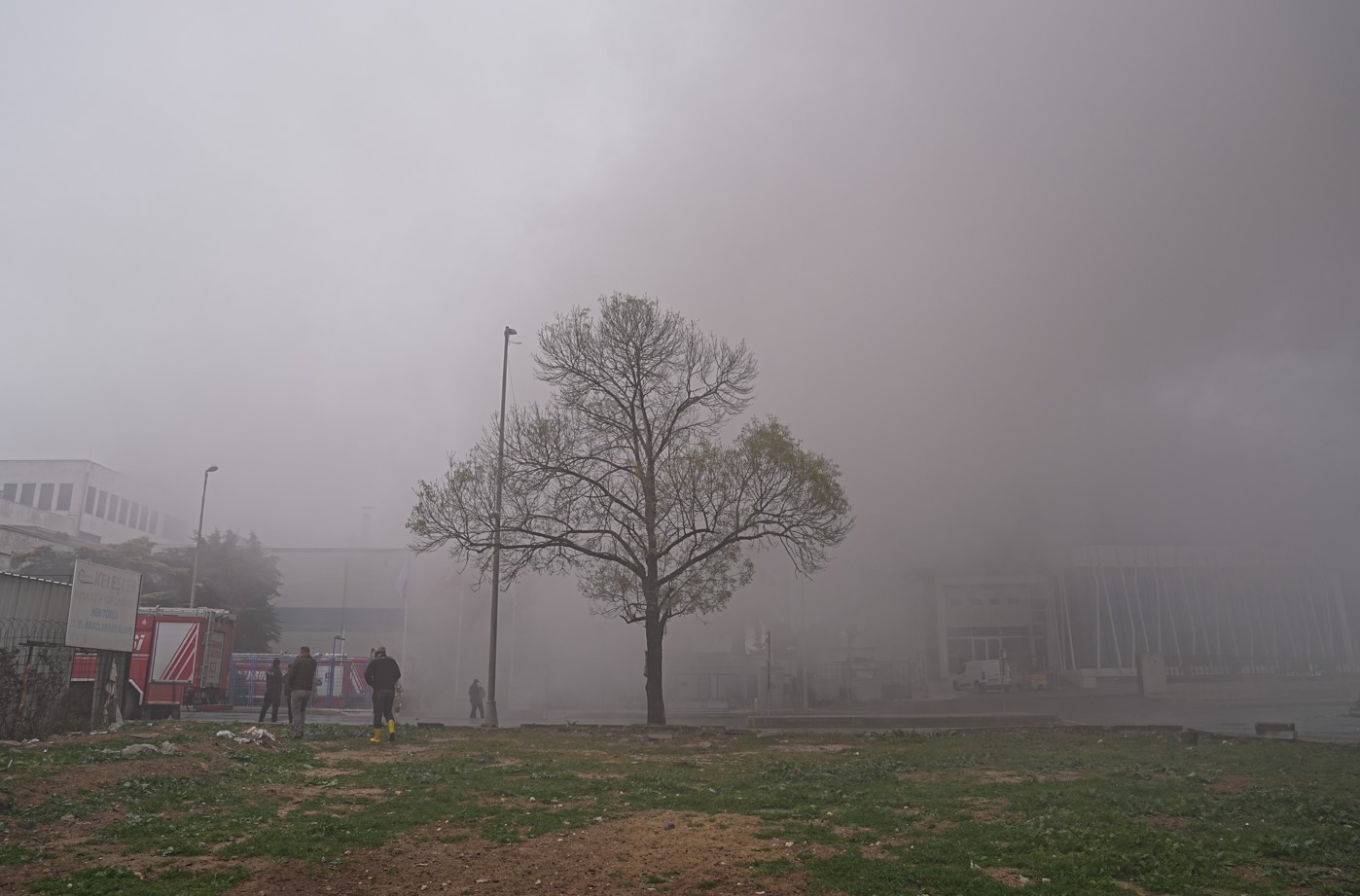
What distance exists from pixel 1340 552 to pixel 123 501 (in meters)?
86.2

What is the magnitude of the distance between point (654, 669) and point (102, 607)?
11.3 metres

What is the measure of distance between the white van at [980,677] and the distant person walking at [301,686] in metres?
39.4

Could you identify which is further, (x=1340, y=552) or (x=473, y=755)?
(x=1340, y=552)

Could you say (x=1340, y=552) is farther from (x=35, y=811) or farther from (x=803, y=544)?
(x=35, y=811)

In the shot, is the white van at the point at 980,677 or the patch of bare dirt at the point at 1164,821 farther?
the white van at the point at 980,677

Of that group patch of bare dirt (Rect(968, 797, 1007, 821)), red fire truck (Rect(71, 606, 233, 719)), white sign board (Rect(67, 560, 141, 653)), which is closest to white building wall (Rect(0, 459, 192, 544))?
red fire truck (Rect(71, 606, 233, 719))

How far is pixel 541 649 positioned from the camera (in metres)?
39.7

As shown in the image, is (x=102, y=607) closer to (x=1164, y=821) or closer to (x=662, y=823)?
(x=662, y=823)

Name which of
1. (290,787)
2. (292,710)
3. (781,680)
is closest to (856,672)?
(781,680)

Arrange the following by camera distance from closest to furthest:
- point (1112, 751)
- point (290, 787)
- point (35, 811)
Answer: point (35, 811)
point (290, 787)
point (1112, 751)

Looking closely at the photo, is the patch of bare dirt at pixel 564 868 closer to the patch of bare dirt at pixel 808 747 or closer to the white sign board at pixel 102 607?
the patch of bare dirt at pixel 808 747

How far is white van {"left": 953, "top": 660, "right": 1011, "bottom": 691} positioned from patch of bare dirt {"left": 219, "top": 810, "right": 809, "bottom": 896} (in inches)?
1759

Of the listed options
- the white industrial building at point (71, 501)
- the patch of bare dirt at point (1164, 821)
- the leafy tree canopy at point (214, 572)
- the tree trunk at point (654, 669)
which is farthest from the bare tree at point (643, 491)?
the white industrial building at point (71, 501)

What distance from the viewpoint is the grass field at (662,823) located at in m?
6.12
